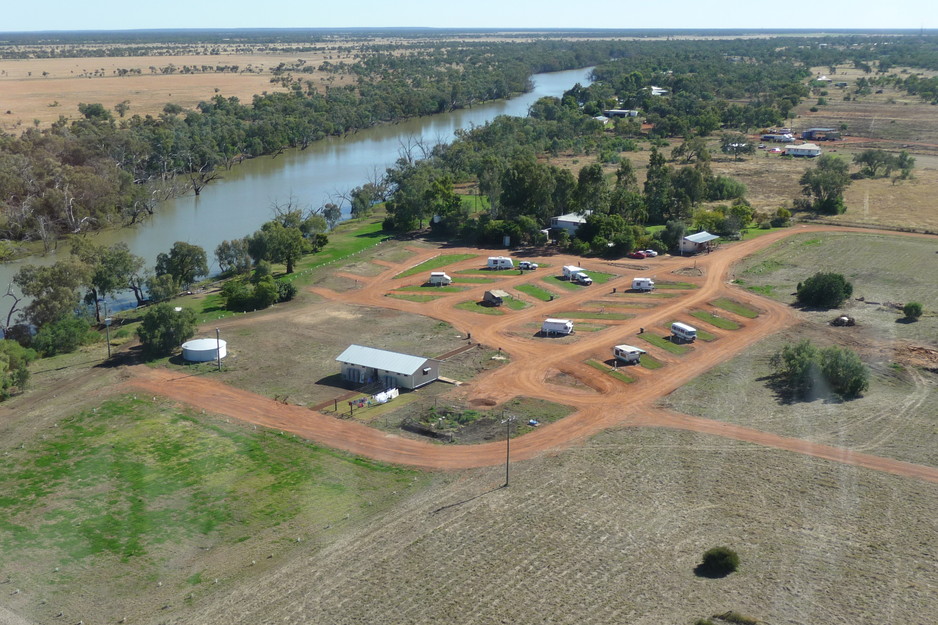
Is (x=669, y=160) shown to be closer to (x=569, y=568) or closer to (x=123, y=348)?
(x=123, y=348)

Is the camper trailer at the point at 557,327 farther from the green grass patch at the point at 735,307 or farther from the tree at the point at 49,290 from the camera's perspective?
the tree at the point at 49,290

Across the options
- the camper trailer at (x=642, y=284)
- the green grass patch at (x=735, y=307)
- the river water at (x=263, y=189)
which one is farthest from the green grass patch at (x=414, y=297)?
the green grass patch at (x=735, y=307)

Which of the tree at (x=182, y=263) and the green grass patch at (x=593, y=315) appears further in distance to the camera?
the tree at (x=182, y=263)

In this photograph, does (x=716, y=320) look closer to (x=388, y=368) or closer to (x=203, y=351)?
(x=388, y=368)

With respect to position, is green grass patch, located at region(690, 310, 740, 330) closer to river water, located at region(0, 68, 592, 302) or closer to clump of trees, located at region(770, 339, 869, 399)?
clump of trees, located at region(770, 339, 869, 399)

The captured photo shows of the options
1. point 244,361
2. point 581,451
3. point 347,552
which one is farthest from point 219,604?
point 244,361

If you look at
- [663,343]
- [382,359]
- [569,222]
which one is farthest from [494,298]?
[569,222]

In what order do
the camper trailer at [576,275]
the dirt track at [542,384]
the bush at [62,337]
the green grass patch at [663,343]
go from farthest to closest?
the camper trailer at [576,275] < the bush at [62,337] < the green grass patch at [663,343] < the dirt track at [542,384]
